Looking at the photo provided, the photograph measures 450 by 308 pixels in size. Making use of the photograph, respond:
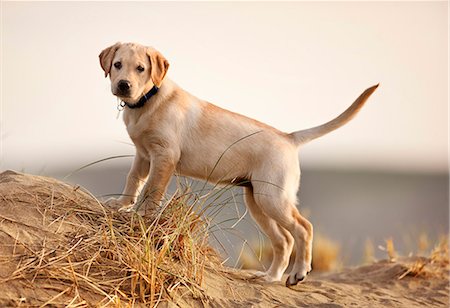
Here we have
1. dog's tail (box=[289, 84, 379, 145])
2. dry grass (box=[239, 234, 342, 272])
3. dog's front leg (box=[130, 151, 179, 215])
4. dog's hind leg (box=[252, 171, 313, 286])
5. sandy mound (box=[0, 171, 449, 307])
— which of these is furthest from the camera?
dry grass (box=[239, 234, 342, 272])

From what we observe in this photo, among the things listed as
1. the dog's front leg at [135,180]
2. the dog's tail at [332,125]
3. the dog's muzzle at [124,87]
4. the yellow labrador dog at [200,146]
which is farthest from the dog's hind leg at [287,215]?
the dog's muzzle at [124,87]

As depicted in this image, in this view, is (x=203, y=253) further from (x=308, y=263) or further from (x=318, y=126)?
(x=318, y=126)

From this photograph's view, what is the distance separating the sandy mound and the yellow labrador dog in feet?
1.62

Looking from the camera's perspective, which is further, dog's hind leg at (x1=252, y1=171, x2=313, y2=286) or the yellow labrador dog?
dog's hind leg at (x1=252, y1=171, x2=313, y2=286)

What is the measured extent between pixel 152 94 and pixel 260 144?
99cm

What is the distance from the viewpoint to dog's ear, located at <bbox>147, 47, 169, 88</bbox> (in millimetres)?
5434

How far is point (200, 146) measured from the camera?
5.71 m

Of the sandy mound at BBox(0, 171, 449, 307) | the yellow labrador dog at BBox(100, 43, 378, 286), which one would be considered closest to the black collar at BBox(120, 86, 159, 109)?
the yellow labrador dog at BBox(100, 43, 378, 286)

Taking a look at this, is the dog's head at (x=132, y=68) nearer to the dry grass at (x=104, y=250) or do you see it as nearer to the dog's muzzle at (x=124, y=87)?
the dog's muzzle at (x=124, y=87)

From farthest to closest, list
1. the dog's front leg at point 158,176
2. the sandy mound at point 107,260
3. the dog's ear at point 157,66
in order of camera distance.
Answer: the dog's ear at point 157,66 < the dog's front leg at point 158,176 < the sandy mound at point 107,260

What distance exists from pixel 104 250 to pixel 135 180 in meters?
1.53

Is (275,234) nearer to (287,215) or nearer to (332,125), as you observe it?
(287,215)

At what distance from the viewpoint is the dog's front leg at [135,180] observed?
18.5ft

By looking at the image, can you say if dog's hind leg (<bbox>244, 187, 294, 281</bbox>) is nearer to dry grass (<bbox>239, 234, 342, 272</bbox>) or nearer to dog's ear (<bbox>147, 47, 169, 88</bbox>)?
dog's ear (<bbox>147, 47, 169, 88</bbox>)
